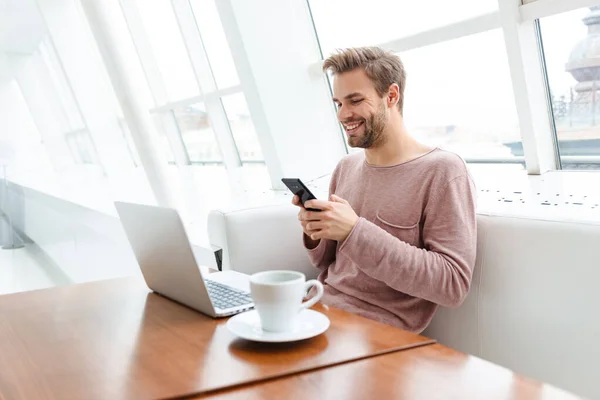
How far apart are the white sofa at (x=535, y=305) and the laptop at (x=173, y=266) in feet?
2.00

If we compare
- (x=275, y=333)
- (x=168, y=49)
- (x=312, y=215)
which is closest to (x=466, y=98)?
(x=312, y=215)

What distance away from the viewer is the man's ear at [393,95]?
5.78 ft

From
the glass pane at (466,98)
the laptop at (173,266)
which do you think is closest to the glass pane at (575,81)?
the glass pane at (466,98)

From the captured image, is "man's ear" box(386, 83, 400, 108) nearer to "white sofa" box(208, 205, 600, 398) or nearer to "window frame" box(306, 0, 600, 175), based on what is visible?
"white sofa" box(208, 205, 600, 398)

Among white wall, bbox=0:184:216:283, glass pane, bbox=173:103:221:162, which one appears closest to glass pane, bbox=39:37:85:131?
white wall, bbox=0:184:216:283

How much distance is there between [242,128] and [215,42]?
2.32ft

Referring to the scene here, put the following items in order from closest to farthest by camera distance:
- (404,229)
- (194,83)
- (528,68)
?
(404,229) → (528,68) → (194,83)

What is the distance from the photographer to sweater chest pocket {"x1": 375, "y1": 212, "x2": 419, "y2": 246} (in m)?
1.56

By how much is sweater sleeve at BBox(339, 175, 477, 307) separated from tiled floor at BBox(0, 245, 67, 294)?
2.77 m

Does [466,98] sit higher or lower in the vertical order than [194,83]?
lower

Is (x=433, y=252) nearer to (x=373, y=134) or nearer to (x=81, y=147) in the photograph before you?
(x=373, y=134)

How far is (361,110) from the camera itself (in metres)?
1.72

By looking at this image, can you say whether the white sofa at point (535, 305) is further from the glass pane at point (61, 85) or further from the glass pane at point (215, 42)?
the glass pane at point (215, 42)

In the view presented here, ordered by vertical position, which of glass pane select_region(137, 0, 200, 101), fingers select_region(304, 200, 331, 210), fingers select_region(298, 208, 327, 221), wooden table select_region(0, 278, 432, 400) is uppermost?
glass pane select_region(137, 0, 200, 101)
